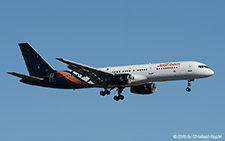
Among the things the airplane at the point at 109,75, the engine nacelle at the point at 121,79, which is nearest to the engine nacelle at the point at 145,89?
the airplane at the point at 109,75

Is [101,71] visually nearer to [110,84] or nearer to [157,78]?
[110,84]

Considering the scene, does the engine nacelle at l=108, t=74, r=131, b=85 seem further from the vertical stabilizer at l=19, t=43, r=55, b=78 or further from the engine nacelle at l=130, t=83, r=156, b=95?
the vertical stabilizer at l=19, t=43, r=55, b=78

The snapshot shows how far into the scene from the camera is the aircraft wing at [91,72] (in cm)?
6550

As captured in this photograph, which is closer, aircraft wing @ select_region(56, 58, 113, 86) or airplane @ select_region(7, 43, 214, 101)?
aircraft wing @ select_region(56, 58, 113, 86)

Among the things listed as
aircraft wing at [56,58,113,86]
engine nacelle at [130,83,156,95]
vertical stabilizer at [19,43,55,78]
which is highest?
vertical stabilizer at [19,43,55,78]

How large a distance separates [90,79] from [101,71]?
3110mm

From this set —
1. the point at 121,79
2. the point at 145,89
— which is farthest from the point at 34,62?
the point at 145,89

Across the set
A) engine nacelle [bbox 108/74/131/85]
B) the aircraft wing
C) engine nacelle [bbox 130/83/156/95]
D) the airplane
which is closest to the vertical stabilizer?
the airplane

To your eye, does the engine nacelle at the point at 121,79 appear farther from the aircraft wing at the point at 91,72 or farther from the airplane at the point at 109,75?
the aircraft wing at the point at 91,72

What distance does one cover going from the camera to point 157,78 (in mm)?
68438

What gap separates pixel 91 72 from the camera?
68.8 m

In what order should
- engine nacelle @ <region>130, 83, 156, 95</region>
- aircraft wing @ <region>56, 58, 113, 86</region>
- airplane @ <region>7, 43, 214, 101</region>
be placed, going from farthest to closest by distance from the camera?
engine nacelle @ <region>130, 83, 156, 95</region> < airplane @ <region>7, 43, 214, 101</region> < aircraft wing @ <region>56, 58, 113, 86</region>

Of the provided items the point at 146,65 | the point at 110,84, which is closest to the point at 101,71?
the point at 110,84

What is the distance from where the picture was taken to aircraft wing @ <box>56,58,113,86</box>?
6550cm
